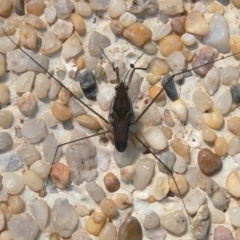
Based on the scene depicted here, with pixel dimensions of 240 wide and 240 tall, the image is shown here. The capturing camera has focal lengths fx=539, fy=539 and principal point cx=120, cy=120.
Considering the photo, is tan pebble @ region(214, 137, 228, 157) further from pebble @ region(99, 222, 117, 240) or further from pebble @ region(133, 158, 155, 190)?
pebble @ region(99, 222, 117, 240)

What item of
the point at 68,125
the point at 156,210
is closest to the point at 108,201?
the point at 156,210

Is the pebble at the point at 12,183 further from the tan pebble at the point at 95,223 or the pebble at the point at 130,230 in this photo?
the pebble at the point at 130,230

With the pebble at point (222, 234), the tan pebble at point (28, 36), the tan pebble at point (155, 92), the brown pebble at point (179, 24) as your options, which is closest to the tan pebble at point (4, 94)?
the tan pebble at point (28, 36)

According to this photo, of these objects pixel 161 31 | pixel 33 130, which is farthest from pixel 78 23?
pixel 33 130

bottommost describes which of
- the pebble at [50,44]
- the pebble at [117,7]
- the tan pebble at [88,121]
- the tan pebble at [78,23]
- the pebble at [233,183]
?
the pebble at [233,183]

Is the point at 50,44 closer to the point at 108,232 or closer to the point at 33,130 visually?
the point at 33,130

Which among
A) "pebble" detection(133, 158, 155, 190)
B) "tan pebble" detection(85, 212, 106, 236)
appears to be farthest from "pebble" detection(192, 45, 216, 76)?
"tan pebble" detection(85, 212, 106, 236)
